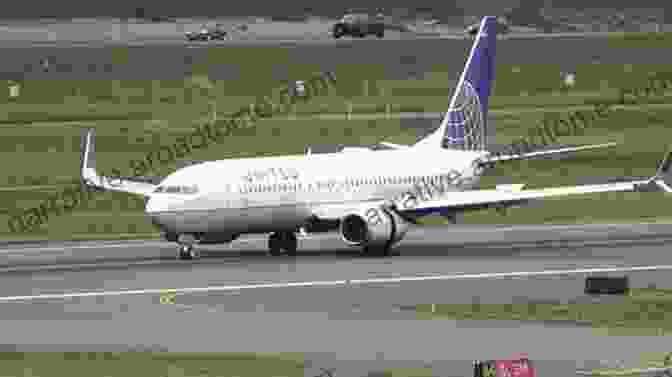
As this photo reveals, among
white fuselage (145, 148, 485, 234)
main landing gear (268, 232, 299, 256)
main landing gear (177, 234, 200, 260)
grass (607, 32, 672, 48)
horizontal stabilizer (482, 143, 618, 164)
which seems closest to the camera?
white fuselage (145, 148, 485, 234)

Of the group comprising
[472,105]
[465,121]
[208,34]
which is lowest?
[465,121]

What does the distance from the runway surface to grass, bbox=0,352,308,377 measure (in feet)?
3.23

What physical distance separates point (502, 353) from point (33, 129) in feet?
239

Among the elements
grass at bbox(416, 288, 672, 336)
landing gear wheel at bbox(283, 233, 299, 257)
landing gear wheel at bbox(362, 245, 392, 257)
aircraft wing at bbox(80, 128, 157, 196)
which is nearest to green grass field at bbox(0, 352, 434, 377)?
grass at bbox(416, 288, 672, 336)

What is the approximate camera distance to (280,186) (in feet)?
212

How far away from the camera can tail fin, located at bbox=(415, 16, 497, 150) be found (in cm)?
7206

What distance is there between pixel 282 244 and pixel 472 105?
10492 mm

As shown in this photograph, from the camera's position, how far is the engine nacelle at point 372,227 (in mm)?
65000

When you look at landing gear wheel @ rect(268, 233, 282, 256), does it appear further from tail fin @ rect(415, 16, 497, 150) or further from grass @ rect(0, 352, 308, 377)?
grass @ rect(0, 352, 308, 377)

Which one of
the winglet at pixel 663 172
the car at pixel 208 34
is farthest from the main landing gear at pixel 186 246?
the car at pixel 208 34

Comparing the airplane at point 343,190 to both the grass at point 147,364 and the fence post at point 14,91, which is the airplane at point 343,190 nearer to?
the grass at point 147,364

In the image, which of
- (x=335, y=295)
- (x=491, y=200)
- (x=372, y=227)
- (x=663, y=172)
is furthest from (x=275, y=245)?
(x=663, y=172)

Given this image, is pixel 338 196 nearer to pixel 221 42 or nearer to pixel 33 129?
pixel 33 129

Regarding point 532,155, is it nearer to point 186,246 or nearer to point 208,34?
point 186,246
